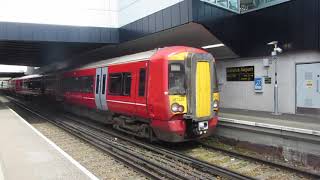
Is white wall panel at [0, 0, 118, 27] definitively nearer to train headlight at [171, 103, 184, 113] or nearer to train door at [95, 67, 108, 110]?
train door at [95, 67, 108, 110]

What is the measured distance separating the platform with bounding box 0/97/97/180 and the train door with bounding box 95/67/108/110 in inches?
114

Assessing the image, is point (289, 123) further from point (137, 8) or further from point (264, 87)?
point (137, 8)

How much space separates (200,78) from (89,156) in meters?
3.74

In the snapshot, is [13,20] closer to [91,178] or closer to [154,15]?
[154,15]

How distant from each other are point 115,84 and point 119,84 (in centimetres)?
47

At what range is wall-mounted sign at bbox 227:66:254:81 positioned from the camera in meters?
17.4

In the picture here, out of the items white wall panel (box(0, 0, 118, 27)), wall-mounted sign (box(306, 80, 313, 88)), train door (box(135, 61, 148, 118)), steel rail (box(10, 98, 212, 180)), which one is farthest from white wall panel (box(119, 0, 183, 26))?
steel rail (box(10, 98, 212, 180))

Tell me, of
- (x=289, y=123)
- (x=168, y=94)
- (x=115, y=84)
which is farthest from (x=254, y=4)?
(x=168, y=94)

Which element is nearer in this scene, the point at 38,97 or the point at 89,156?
the point at 89,156

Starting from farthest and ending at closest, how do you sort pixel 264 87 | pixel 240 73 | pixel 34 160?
pixel 240 73 → pixel 264 87 → pixel 34 160

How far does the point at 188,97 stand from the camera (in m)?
11.3

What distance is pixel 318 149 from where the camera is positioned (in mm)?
9742

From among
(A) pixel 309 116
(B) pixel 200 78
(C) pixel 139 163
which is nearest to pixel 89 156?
(C) pixel 139 163

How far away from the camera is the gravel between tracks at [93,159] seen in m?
9.20
